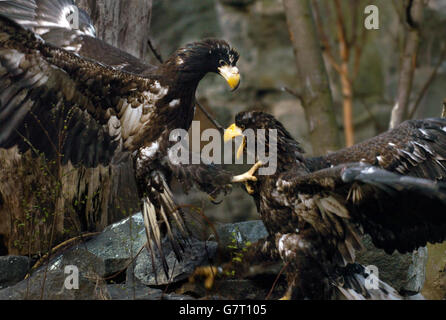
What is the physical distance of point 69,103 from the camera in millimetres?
3691

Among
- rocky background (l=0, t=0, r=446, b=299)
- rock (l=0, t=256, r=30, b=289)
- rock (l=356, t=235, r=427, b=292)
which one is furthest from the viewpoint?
rocky background (l=0, t=0, r=446, b=299)

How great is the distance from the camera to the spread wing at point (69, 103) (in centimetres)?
348

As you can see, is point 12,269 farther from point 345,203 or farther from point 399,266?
point 399,266

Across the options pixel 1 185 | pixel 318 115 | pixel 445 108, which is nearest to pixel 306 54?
pixel 318 115

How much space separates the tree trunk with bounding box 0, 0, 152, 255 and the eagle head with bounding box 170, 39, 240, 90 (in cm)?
123

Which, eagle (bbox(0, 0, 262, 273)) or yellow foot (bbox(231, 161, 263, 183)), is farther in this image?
eagle (bbox(0, 0, 262, 273))

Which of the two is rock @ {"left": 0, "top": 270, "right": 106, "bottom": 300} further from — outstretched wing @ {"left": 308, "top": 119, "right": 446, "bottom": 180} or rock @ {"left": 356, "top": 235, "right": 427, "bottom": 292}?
rock @ {"left": 356, "top": 235, "right": 427, "bottom": 292}

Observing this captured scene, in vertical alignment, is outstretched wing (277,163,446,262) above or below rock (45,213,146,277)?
above

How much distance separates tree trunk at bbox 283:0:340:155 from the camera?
5.43 meters

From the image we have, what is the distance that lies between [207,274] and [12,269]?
148 cm

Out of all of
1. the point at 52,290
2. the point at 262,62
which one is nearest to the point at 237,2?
the point at 262,62

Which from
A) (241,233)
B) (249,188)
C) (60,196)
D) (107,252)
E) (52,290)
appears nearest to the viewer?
(52,290)

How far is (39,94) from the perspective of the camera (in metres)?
3.62

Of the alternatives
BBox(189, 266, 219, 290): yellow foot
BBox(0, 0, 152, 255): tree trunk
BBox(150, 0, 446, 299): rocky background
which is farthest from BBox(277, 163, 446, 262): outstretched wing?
BBox(150, 0, 446, 299): rocky background
